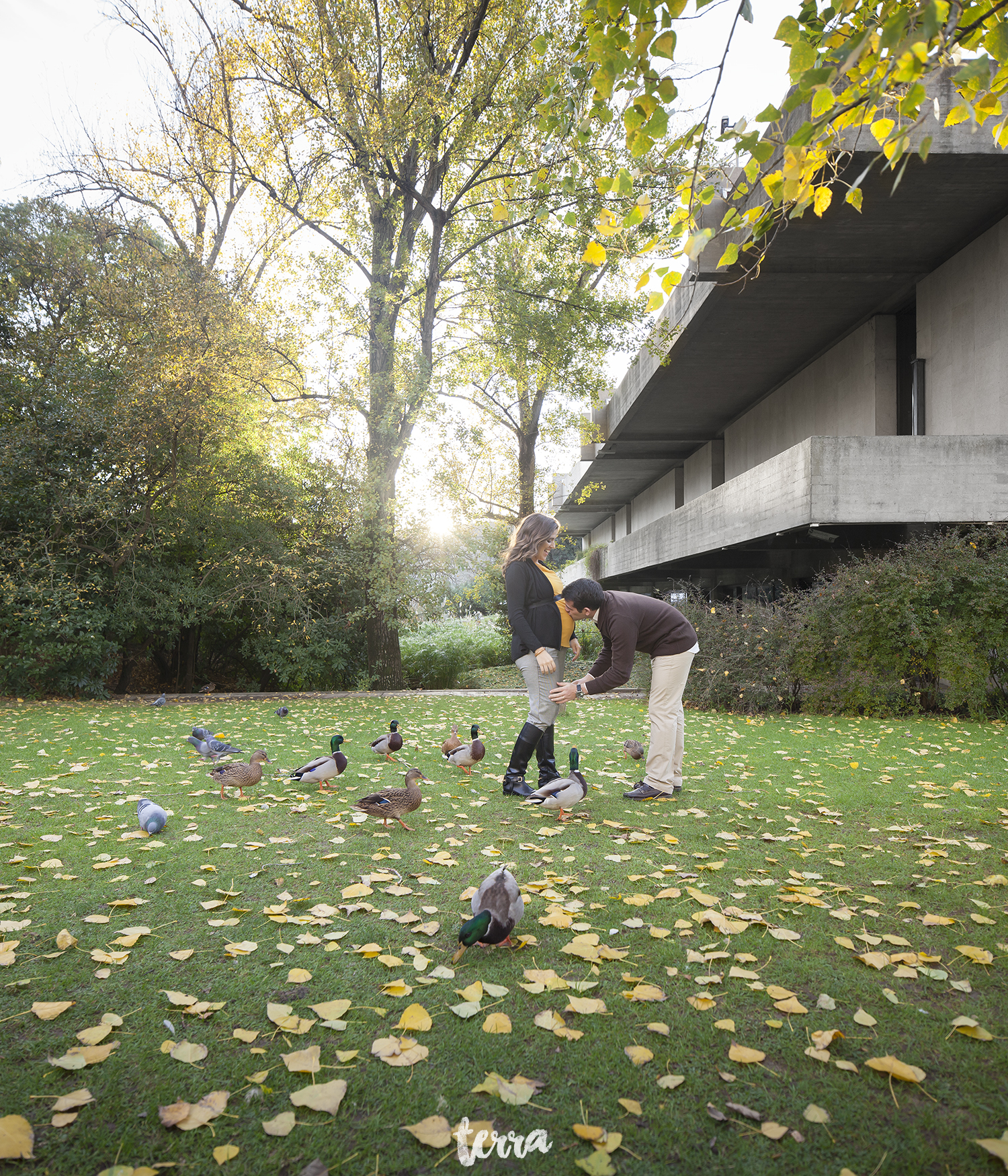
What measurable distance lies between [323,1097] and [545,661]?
311cm

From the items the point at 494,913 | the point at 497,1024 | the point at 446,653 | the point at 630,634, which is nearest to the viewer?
the point at 497,1024

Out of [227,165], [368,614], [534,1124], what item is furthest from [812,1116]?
[227,165]

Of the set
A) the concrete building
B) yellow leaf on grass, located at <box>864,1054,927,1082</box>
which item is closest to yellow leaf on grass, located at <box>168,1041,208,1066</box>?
Result: yellow leaf on grass, located at <box>864,1054,927,1082</box>

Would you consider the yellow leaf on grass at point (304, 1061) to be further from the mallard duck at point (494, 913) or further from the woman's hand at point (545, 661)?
the woman's hand at point (545, 661)

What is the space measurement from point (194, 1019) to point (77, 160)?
63.9 ft

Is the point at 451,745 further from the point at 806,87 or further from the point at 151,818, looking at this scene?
the point at 806,87

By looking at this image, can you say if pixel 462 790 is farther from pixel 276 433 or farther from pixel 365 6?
pixel 365 6

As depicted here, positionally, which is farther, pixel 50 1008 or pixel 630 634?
pixel 630 634

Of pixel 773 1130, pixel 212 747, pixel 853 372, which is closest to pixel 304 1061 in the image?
pixel 773 1130

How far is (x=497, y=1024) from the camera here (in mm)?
2217

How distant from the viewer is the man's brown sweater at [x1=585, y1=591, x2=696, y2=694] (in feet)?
15.7

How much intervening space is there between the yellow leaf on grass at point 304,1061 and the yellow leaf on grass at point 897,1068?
164cm

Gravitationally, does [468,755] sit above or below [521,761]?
below

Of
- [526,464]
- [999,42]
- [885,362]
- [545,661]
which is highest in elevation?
[885,362]
